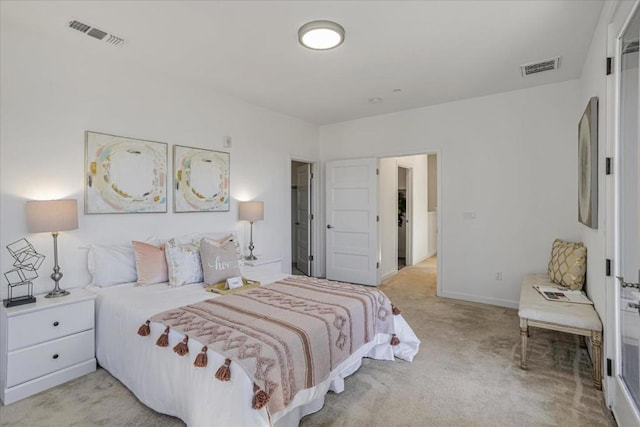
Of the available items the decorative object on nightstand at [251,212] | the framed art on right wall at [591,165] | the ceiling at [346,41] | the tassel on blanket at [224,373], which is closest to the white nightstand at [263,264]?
the decorative object on nightstand at [251,212]

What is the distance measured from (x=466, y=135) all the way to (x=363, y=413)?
3.67 meters

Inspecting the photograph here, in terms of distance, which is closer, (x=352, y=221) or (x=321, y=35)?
(x=321, y=35)

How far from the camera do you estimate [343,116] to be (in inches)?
198

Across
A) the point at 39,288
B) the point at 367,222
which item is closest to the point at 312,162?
the point at 367,222

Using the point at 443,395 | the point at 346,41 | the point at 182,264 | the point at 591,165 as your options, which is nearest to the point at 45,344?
the point at 182,264

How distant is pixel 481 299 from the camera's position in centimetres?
421

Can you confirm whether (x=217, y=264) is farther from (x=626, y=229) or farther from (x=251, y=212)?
(x=626, y=229)

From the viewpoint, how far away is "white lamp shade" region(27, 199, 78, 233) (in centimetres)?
234

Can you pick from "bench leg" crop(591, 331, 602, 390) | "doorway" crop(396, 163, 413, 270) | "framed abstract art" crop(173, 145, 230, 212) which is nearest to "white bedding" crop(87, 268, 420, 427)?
"framed abstract art" crop(173, 145, 230, 212)

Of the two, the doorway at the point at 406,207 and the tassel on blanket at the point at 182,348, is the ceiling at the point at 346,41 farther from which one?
the doorway at the point at 406,207

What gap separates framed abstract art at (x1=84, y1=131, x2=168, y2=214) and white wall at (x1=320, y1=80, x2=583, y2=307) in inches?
129

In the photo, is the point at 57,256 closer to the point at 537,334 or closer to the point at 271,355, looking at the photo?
the point at 271,355

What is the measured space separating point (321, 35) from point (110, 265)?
2.65 m

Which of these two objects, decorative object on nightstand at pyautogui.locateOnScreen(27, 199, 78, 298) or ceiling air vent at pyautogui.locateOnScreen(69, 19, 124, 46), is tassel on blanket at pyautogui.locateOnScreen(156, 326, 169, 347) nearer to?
decorative object on nightstand at pyautogui.locateOnScreen(27, 199, 78, 298)
